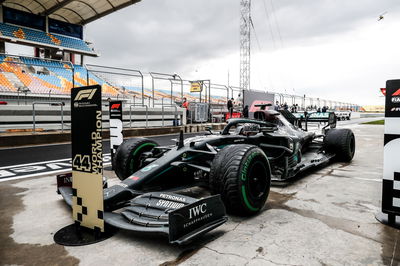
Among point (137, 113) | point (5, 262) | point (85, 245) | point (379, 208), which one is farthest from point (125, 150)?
point (137, 113)

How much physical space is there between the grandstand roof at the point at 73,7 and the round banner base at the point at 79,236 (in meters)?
19.9

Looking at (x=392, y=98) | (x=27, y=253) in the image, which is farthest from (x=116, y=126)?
(x=392, y=98)

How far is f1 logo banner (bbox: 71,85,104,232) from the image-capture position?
8.29 feet

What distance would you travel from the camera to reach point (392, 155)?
2947mm

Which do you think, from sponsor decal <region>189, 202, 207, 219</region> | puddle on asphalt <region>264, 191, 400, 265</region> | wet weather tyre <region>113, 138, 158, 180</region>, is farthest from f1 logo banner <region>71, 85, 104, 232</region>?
puddle on asphalt <region>264, 191, 400, 265</region>

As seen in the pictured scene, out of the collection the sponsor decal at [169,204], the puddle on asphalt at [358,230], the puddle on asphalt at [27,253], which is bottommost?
the puddle on asphalt at [27,253]

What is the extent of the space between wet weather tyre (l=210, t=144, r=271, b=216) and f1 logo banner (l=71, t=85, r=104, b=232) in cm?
114

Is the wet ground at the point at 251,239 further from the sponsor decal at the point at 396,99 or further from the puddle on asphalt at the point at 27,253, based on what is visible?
the sponsor decal at the point at 396,99

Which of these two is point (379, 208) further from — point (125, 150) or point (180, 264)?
point (125, 150)

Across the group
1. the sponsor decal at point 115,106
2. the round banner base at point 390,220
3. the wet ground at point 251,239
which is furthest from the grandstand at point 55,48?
the round banner base at point 390,220

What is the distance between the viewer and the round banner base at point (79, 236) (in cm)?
255

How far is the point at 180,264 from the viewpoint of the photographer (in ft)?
7.18

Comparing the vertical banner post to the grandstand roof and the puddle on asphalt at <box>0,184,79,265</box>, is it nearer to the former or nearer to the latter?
the puddle on asphalt at <box>0,184,79,265</box>

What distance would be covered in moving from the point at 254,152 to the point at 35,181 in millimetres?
3686
